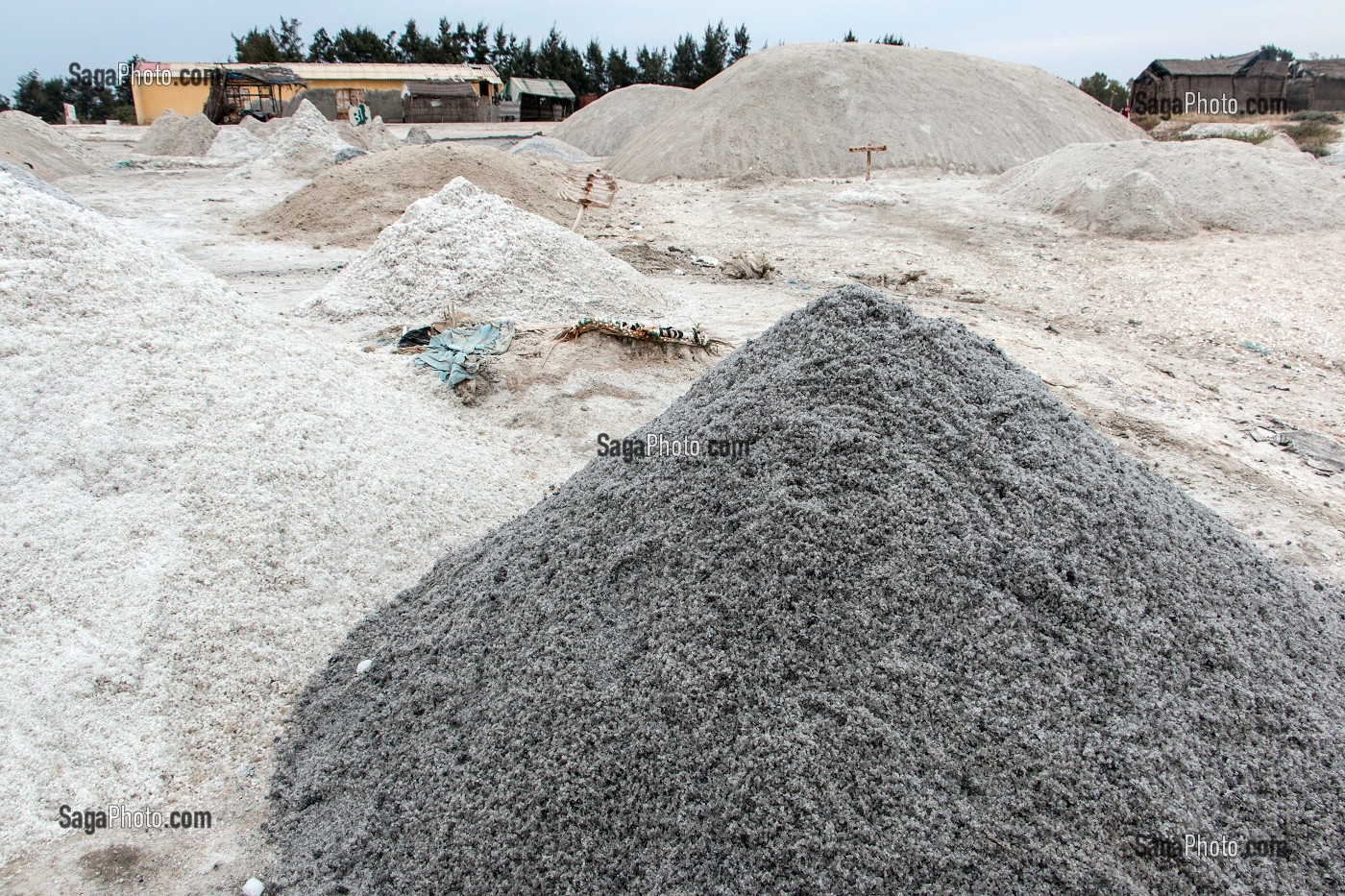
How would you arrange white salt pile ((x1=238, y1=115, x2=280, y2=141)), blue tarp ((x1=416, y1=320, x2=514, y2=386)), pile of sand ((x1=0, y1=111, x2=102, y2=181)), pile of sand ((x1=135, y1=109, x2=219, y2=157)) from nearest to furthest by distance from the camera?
blue tarp ((x1=416, y1=320, x2=514, y2=386)) → pile of sand ((x1=0, y1=111, x2=102, y2=181)) → pile of sand ((x1=135, y1=109, x2=219, y2=157)) → white salt pile ((x1=238, y1=115, x2=280, y2=141))

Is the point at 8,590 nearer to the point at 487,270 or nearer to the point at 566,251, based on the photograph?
the point at 487,270

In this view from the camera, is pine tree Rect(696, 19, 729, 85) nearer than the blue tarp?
No

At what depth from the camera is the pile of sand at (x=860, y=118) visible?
14.4 metres

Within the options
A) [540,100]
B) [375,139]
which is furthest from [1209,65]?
[375,139]

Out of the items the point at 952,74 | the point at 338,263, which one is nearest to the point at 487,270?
the point at 338,263

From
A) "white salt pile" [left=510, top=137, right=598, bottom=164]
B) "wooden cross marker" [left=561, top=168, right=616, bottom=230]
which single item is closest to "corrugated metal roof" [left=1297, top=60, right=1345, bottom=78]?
"white salt pile" [left=510, top=137, right=598, bottom=164]

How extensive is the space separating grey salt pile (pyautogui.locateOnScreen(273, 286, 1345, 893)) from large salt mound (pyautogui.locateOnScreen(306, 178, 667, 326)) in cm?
430

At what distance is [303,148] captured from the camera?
1559cm

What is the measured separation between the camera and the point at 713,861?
1561mm

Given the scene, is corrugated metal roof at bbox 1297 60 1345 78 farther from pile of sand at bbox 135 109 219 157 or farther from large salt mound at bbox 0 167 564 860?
pile of sand at bbox 135 109 219 157

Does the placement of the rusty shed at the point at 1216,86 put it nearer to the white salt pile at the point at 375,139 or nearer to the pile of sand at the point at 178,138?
the white salt pile at the point at 375,139

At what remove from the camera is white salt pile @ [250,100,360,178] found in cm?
1502

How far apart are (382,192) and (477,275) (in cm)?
479

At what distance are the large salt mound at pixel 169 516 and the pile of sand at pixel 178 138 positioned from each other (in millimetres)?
18458
